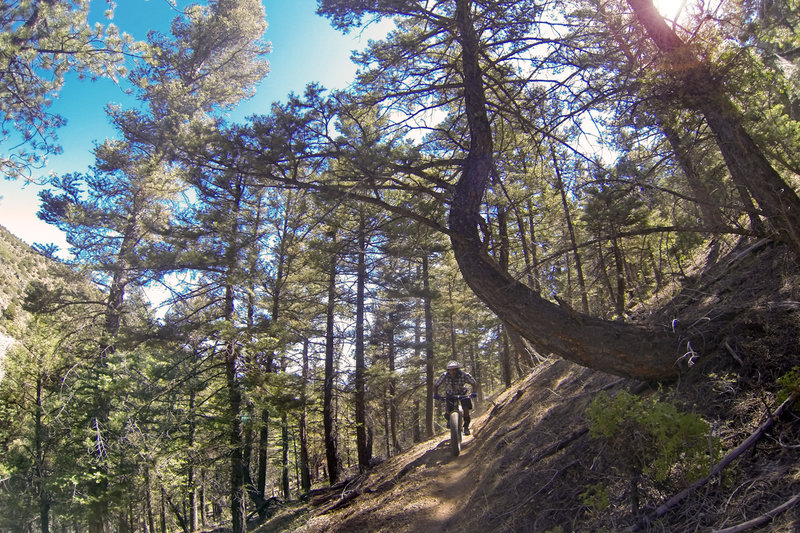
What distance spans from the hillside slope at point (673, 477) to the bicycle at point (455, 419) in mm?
776

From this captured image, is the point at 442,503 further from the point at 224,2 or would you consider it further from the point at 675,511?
the point at 224,2

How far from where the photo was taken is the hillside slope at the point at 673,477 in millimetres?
2575

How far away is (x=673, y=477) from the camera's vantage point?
2949 mm

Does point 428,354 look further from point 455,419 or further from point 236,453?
point 455,419

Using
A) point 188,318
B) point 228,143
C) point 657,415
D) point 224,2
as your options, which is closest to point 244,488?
point 188,318

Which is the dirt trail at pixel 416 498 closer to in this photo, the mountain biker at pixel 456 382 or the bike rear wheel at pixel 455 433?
the bike rear wheel at pixel 455 433

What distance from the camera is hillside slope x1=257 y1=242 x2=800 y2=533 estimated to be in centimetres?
258

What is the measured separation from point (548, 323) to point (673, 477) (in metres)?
1.59

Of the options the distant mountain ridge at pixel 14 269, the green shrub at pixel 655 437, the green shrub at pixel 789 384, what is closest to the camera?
the green shrub at pixel 655 437

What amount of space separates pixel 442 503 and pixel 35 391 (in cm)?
1931

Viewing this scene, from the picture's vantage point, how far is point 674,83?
4.08 metres

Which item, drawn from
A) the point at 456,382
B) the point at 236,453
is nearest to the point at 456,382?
the point at 456,382

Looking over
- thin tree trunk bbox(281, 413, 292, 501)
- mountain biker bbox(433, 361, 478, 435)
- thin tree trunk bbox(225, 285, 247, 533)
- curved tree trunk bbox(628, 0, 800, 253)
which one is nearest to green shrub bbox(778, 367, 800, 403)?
curved tree trunk bbox(628, 0, 800, 253)

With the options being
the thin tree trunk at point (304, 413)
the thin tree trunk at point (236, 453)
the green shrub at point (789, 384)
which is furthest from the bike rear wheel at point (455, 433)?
the thin tree trunk at point (304, 413)
